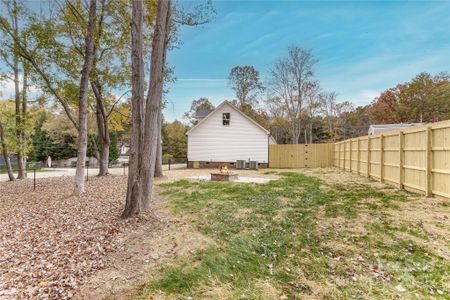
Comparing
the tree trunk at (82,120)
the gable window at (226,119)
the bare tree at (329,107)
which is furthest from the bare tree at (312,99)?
the tree trunk at (82,120)

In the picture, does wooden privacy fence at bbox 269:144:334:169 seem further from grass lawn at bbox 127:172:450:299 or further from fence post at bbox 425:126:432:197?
grass lawn at bbox 127:172:450:299

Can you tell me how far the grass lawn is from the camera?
2584 millimetres

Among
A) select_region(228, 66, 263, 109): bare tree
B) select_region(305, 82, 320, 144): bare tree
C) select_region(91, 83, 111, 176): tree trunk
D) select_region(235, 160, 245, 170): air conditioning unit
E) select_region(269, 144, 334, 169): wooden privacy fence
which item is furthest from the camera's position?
select_region(228, 66, 263, 109): bare tree

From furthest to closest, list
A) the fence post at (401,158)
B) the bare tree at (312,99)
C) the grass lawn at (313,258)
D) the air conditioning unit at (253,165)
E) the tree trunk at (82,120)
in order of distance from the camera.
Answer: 1. the bare tree at (312,99)
2. the air conditioning unit at (253,165)
3. the tree trunk at (82,120)
4. the fence post at (401,158)
5. the grass lawn at (313,258)

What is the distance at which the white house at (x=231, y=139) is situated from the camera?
20453mm

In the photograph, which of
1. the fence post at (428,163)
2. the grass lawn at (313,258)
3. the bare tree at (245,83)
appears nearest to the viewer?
the grass lawn at (313,258)

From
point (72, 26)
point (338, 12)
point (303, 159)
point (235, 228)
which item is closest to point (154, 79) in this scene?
point (235, 228)

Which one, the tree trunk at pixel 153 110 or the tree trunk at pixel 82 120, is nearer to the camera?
the tree trunk at pixel 153 110

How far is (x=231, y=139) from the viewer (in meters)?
20.5

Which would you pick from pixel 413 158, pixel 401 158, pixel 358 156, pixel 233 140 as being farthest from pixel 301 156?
pixel 413 158

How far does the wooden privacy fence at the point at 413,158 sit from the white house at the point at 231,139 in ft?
32.6

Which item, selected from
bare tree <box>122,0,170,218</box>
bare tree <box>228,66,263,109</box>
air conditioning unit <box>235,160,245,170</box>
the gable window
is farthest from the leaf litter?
bare tree <box>228,66,263,109</box>

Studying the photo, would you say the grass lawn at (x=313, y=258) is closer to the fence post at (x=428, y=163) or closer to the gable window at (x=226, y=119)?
the fence post at (x=428, y=163)

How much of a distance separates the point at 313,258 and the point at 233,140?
17.4 metres
